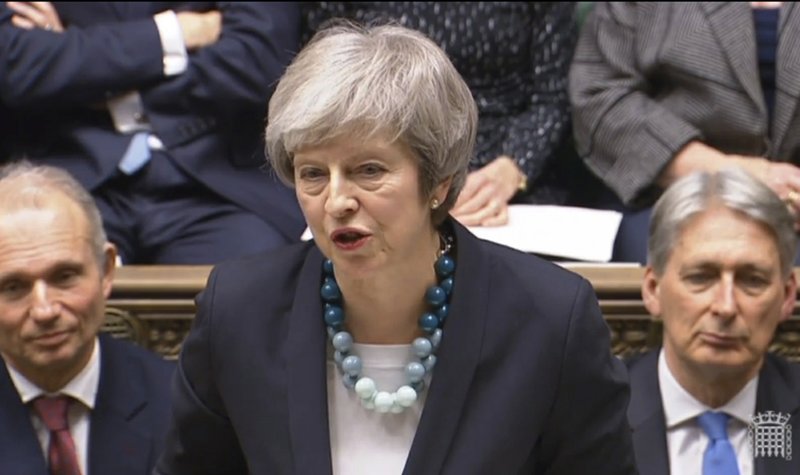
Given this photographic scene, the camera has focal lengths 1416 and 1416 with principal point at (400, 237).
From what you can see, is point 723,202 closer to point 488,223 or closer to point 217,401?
point 488,223

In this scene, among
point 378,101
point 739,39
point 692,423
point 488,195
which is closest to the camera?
point 378,101

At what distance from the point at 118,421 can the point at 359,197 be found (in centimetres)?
85

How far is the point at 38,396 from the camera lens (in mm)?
2205

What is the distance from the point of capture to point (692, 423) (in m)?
2.26

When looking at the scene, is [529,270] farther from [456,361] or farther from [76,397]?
[76,397]

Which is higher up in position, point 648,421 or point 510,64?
point 510,64

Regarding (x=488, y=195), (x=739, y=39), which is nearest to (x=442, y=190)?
(x=488, y=195)

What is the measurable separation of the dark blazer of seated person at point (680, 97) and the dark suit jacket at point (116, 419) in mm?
984

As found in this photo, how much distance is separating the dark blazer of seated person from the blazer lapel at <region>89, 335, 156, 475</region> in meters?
1.01

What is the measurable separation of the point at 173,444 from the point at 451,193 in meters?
0.47

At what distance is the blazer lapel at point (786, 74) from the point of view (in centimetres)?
280

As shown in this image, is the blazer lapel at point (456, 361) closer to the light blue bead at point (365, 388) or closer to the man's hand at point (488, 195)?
the light blue bead at point (365, 388)

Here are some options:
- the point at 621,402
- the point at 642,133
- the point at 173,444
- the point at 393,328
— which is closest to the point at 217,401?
the point at 173,444

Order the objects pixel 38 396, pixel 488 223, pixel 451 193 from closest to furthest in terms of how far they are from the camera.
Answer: pixel 451 193 < pixel 38 396 < pixel 488 223
